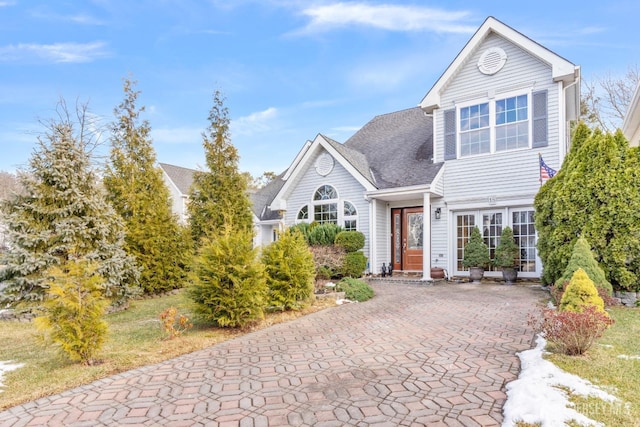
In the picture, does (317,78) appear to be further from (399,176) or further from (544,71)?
(544,71)

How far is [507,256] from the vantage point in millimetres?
11164

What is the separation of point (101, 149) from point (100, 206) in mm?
7528

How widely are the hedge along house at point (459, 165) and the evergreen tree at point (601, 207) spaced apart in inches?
104

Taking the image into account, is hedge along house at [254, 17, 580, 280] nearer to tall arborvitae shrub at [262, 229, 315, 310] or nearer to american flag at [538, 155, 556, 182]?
american flag at [538, 155, 556, 182]

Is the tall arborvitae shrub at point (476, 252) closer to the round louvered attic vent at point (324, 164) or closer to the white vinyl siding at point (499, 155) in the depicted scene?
the white vinyl siding at point (499, 155)

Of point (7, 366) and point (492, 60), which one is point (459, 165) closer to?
point (492, 60)

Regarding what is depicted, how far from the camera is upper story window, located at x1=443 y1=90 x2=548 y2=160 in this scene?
11320mm

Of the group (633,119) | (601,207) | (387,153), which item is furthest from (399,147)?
(601,207)

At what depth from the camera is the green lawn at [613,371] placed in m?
2.94

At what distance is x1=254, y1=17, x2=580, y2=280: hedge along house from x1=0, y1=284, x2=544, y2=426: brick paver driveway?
6.24m

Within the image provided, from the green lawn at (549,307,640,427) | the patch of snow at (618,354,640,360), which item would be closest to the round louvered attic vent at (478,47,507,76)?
the green lawn at (549,307,640,427)

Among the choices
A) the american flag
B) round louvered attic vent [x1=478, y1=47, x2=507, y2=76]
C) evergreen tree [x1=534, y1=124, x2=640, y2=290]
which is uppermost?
round louvered attic vent [x1=478, y1=47, x2=507, y2=76]

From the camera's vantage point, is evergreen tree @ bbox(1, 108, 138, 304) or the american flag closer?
evergreen tree @ bbox(1, 108, 138, 304)

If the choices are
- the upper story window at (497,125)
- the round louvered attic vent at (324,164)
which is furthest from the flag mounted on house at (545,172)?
the round louvered attic vent at (324,164)
